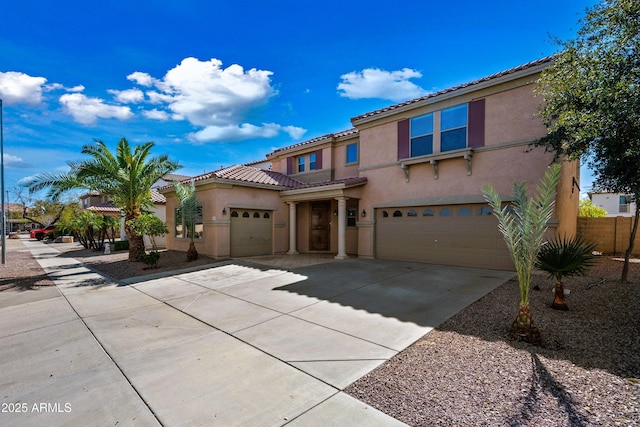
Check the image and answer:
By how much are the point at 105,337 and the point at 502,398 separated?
18.5ft

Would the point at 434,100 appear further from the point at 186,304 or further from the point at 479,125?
the point at 186,304

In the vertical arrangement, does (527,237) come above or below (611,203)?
below

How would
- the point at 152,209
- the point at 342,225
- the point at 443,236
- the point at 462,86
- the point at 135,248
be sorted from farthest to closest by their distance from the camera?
the point at 152,209 → the point at 342,225 → the point at 135,248 → the point at 443,236 → the point at 462,86

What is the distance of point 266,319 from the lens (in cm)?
557

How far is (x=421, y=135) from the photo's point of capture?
1191 cm

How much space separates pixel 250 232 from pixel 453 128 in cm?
991

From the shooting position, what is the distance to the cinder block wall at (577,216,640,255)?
12.1 m

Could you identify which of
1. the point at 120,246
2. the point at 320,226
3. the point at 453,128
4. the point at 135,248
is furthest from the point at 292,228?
the point at 120,246

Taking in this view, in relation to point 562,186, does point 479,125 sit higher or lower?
higher

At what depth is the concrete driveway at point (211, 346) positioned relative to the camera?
2.98 m

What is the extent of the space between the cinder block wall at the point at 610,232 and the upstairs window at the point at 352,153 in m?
10.3

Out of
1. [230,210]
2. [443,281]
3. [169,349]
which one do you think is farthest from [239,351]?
[230,210]

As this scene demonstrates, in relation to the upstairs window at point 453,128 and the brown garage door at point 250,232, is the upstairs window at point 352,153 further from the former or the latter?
the brown garage door at point 250,232

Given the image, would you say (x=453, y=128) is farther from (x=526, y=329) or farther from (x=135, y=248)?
(x=135, y=248)
